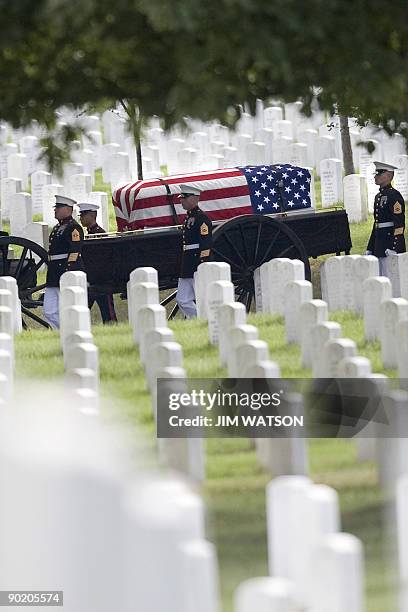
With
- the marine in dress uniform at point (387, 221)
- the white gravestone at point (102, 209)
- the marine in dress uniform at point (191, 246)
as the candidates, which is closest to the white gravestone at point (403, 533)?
the marine in dress uniform at point (191, 246)

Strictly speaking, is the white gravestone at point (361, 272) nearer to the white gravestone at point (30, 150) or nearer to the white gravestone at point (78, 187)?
the white gravestone at point (78, 187)

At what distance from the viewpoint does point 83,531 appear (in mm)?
4586

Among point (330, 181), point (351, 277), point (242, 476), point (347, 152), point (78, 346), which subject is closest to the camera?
point (242, 476)

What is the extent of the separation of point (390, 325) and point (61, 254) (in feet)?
13.2

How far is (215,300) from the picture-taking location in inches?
371

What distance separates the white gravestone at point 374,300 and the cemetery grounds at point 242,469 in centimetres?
11

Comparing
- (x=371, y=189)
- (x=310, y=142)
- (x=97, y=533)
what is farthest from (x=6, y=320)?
(x=310, y=142)

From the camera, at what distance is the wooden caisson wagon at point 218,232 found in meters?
11.9

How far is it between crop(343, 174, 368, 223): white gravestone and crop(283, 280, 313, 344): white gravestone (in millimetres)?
6378

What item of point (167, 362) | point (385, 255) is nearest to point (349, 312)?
point (385, 255)

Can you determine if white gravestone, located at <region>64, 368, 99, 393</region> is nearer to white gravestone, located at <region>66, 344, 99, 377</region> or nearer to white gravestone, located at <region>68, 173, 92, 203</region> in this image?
white gravestone, located at <region>66, 344, 99, 377</region>

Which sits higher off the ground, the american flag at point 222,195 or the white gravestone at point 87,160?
the white gravestone at point 87,160

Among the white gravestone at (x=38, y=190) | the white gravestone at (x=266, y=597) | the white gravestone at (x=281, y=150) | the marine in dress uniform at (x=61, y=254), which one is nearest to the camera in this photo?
the white gravestone at (x=266, y=597)

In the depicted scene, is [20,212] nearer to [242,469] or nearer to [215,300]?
[215,300]
